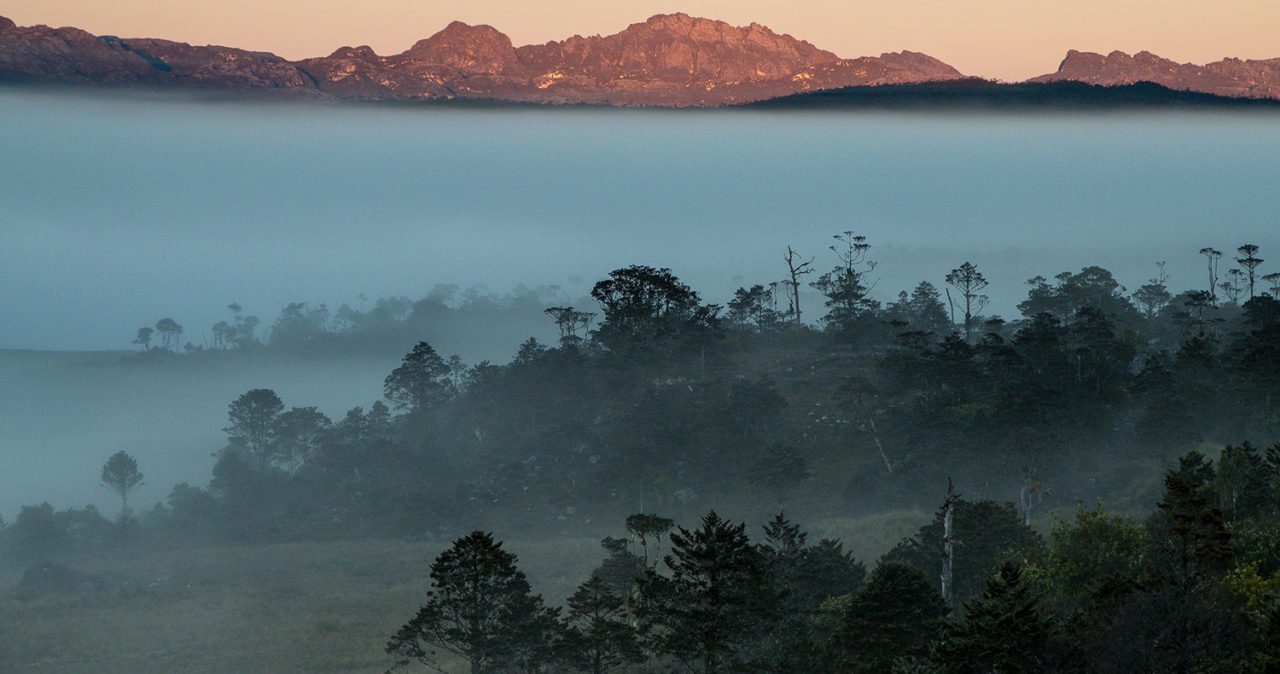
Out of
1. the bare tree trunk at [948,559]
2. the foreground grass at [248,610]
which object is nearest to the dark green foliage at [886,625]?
the bare tree trunk at [948,559]

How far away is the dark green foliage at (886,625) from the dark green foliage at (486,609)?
15.5 meters

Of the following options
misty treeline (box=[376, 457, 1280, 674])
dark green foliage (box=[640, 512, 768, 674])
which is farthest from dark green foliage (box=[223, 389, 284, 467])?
dark green foliage (box=[640, 512, 768, 674])

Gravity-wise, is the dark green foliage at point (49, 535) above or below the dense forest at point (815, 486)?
below

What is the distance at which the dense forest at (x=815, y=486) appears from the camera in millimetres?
41656

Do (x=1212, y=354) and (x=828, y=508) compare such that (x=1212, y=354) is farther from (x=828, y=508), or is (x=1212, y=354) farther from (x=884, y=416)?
(x=828, y=508)

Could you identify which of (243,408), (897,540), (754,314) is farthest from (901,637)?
(243,408)

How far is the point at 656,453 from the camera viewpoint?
101812 millimetres

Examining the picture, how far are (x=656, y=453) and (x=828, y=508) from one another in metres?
18.9

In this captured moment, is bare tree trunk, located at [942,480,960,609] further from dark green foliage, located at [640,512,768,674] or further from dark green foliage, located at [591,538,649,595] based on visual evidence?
dark green foliage, located at [591,538,649,595]

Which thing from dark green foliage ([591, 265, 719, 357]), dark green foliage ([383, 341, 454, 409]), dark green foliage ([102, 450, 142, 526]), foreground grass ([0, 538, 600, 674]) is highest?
dark green foliage ([591, 265, 719, 357])

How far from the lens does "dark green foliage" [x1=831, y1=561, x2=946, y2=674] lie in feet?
137

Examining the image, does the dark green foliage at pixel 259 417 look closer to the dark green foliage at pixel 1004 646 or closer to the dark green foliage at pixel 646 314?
the dark green foliage at pixel 646 314

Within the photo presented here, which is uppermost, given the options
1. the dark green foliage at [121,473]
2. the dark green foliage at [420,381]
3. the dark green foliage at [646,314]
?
the dark green foliage at [646,314]

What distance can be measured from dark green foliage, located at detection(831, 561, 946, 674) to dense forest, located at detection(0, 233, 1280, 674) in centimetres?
11
